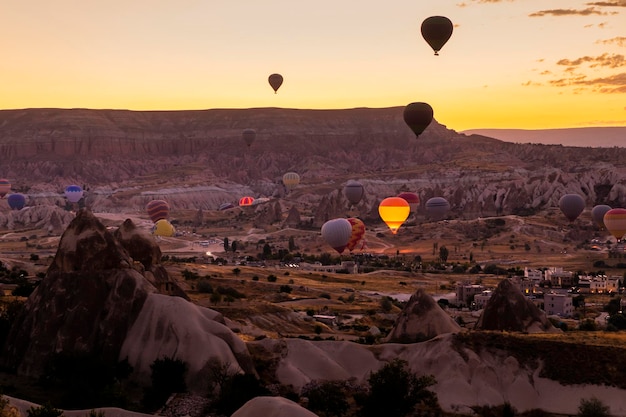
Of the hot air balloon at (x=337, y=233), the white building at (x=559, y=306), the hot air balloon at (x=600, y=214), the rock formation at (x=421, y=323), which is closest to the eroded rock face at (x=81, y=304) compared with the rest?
the rock formation at (x=421, y=323)

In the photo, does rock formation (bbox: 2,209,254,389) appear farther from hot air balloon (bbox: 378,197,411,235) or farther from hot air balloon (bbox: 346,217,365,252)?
hot air balloon (bbox: 378,197,411,235)

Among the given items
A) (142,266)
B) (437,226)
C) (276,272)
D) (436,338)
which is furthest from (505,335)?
(437,226)

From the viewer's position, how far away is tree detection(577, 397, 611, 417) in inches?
1836

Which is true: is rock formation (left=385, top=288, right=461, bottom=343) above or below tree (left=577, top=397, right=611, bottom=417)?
above

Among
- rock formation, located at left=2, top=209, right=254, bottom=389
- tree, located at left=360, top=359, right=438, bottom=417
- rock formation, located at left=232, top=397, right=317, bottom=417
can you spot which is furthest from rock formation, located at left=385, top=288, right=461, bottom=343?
rock formation, located at left=232, top=397, right=317, bottom=417

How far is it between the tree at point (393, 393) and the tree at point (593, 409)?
324 inches

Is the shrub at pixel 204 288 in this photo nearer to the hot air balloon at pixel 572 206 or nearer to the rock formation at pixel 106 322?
the rock formation at pixel 106 322

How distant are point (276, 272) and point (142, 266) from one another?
231 ft

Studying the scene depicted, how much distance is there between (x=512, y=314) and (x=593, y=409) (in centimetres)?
1507

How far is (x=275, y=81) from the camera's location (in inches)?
6983

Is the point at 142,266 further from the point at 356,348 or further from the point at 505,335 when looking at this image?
the point at 505,335

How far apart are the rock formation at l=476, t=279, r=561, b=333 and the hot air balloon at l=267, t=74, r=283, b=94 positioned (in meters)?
121

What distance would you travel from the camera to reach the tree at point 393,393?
149ft

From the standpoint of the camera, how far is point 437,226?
195875mm
